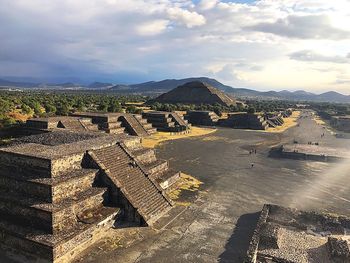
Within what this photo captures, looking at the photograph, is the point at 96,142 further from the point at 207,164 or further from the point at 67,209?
the point at 207,164

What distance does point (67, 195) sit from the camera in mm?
14062

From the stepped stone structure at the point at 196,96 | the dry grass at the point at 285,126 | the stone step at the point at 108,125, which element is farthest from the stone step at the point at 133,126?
the stepped stone structure at the point at 196,96

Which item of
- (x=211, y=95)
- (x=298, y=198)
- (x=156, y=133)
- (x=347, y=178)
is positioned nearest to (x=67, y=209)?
(x=298, y=198)

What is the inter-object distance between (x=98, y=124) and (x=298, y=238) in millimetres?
28701

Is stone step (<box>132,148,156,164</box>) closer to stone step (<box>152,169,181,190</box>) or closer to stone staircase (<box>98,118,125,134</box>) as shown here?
stone step (<box>152,169,181,190</box>)

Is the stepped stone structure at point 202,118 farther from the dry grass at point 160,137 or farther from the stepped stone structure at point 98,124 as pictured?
the stepped stone structure at point 98,124

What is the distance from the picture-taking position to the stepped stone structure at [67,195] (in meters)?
12.5

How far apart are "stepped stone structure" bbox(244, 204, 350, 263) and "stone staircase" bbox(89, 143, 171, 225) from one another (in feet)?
16.7

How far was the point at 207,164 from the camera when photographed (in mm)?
29281

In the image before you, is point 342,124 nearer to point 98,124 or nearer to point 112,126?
point 112,126

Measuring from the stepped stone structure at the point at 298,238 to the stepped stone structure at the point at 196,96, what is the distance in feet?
300

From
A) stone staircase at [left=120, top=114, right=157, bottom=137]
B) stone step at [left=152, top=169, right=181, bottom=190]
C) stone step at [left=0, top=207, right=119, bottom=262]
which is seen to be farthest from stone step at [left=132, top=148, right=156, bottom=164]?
stone staircase at [left=120, top=114, right=157, bottom=137]

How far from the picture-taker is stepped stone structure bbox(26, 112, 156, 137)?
Answer: 32688 mm

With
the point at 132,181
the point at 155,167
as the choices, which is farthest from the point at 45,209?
the point at 155,167
